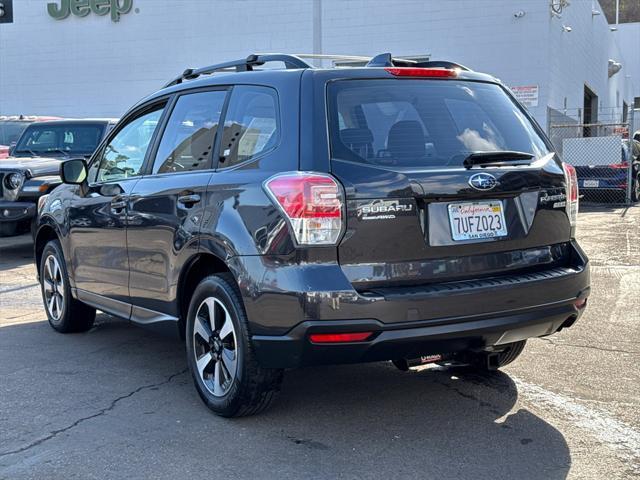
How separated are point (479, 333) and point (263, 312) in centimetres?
109

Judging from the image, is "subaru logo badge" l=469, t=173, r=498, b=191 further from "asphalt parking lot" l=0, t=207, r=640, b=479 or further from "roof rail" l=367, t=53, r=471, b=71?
"asphalt parking lot" l=0, t=207, r=640, b=479

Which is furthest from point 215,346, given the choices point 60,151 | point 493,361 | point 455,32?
point 455,32

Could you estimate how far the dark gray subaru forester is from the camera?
362 centimetres

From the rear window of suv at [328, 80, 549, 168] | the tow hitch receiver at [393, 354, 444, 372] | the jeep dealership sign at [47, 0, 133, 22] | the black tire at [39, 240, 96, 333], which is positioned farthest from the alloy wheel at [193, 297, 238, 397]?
the jeep dealership sign at [47, 0, 133, 22]

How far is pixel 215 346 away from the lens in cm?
427

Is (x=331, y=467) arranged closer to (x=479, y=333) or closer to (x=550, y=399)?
(x=479, y=333)

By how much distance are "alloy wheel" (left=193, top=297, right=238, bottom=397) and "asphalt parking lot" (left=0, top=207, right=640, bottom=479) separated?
8.4 inches

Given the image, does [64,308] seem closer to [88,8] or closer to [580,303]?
[580,303]

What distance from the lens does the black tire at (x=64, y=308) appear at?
6.17 meters

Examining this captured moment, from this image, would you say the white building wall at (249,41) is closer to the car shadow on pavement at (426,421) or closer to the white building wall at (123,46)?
the white building wall at (123,46)

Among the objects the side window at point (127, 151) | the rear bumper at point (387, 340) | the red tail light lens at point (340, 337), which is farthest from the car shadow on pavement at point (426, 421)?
the side window at point (127, 151)

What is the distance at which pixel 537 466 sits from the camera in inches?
141

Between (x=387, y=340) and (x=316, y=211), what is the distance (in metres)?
0.71

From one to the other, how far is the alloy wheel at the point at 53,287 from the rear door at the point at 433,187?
3459 millimetres
